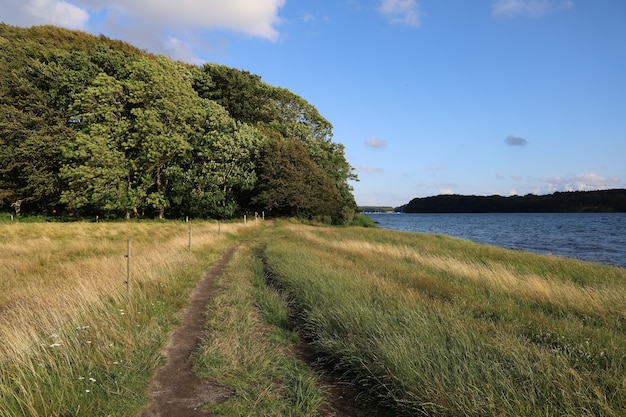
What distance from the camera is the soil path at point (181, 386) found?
4.25m

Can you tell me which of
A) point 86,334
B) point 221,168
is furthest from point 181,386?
point 221,168

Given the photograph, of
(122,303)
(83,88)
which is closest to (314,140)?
(83,88)

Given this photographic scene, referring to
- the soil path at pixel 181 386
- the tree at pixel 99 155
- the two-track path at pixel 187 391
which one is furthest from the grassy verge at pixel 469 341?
the tree at pixel 99 155

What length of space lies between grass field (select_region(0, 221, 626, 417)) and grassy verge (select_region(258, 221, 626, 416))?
0.03 m

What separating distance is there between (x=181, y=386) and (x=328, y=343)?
2442 mm

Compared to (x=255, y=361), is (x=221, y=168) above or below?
above

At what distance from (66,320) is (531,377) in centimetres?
709

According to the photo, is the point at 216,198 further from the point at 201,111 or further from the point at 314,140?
the point at 314,140

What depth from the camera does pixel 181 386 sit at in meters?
4.80

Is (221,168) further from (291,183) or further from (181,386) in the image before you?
(181,386)

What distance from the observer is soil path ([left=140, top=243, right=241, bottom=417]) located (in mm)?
4254

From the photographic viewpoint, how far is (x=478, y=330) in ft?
19.2

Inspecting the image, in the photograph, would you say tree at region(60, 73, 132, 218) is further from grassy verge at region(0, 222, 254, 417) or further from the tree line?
grassy verge at region(0, 222, 254, 417)

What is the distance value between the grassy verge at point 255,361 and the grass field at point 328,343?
3 cm
